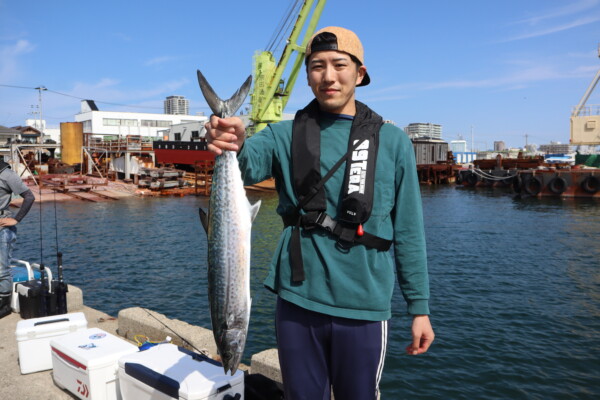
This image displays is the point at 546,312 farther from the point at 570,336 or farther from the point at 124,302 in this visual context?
the point at 124,302

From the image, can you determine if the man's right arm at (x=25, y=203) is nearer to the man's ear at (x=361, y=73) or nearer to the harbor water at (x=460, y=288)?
the harbor water at (x=460, y=288)

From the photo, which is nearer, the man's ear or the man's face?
the man's face

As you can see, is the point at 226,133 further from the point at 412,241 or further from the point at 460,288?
the point at 460,288

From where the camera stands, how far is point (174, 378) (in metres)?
3.61

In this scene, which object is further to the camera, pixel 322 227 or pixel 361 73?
pixel 361 73

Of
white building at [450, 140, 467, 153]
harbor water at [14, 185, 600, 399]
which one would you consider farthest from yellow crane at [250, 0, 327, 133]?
white building at [450, 140, 467, 153]

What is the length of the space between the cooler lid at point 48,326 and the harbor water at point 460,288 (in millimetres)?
→ 3851

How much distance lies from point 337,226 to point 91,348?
344cm

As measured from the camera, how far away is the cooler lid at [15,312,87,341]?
5004 millimetres

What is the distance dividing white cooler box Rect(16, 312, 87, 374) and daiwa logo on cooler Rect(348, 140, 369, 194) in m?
4.53

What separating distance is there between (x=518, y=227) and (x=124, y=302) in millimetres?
19278

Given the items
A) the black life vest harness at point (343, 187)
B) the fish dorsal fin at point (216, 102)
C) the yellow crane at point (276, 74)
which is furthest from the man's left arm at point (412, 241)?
the yellow crane at point (276, 74)

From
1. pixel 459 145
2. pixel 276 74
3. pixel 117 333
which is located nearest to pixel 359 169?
pixel 117 333

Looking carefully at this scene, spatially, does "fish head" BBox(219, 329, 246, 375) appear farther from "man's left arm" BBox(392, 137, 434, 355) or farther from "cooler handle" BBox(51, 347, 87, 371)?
"cooler handle" BBox(51, 347, 87, 371)
